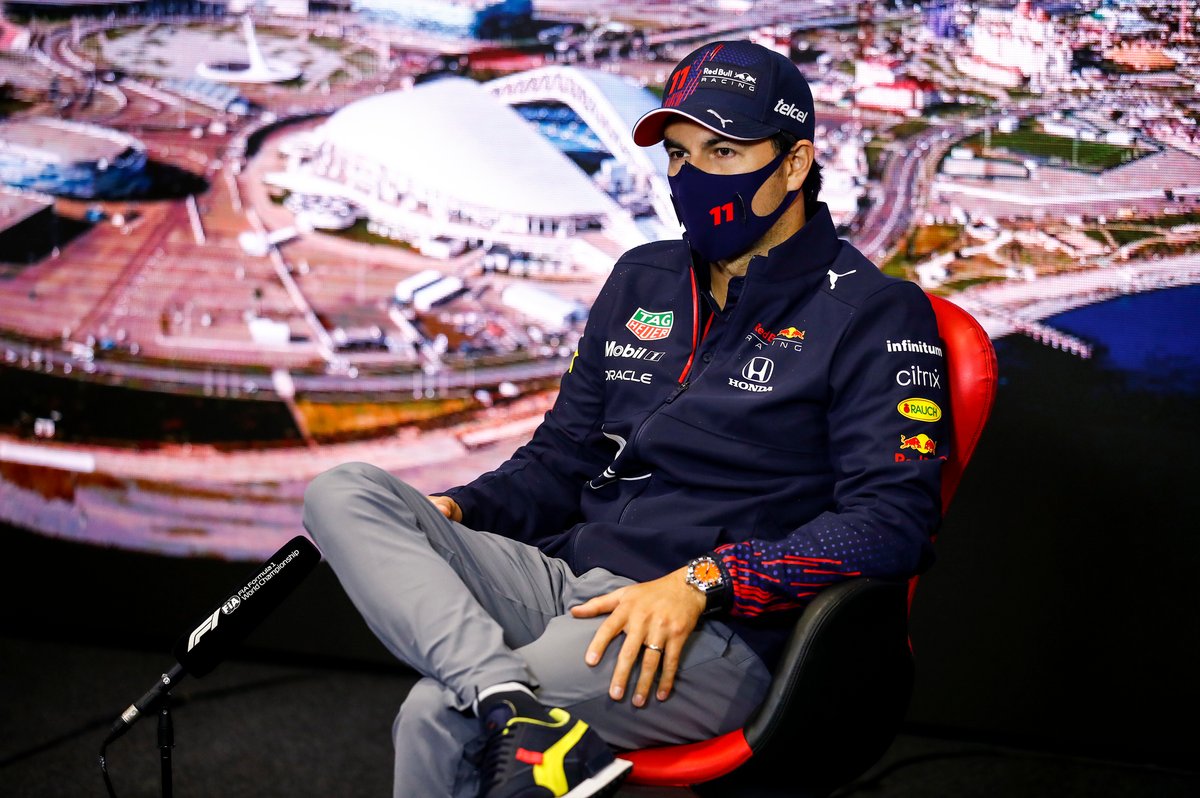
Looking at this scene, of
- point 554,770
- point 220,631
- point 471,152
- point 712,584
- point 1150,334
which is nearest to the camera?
point 554,770

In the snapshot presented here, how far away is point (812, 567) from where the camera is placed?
1411mm

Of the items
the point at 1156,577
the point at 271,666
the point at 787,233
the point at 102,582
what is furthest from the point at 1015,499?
the point at 102,582

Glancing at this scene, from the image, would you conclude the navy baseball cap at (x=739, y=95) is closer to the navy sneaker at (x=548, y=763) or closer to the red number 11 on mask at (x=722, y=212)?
the red number 11 on mask at (x=722, y=212)

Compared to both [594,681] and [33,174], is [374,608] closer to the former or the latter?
[594,681]

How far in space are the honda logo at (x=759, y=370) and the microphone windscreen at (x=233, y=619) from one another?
70 centimetres

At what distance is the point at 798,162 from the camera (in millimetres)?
1713

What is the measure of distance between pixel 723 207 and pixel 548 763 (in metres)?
0.87

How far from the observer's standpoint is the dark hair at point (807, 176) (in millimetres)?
1677

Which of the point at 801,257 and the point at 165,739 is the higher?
the point at 801,257

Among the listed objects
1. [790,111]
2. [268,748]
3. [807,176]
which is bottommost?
[268,748]

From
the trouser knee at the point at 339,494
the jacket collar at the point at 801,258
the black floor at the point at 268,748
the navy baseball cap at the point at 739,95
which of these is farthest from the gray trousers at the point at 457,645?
the black floor at the point at 268,748

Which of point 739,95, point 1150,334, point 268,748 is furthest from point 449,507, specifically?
point 1150,334

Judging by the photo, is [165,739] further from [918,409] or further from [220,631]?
[918,409]

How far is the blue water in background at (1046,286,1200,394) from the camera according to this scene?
242cm
